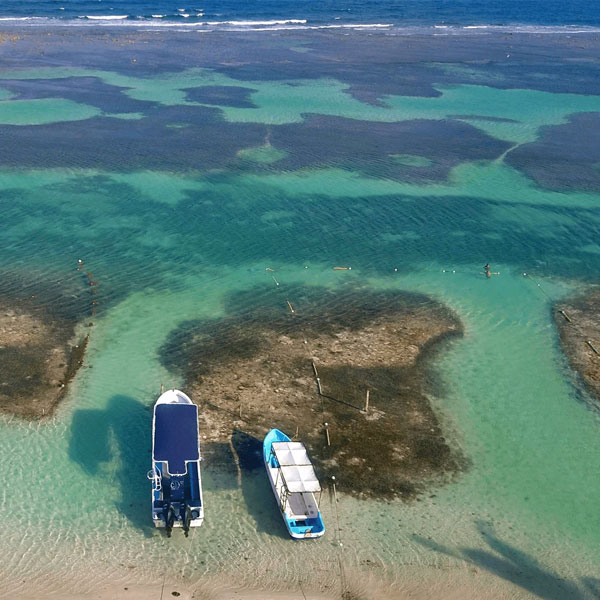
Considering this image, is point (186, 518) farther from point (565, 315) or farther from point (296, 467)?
point (565, 315)

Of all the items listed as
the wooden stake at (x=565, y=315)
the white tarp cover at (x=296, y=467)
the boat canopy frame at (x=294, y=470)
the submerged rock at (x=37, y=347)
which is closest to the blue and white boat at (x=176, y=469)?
the boat canopy frame at (x=294, y=470)

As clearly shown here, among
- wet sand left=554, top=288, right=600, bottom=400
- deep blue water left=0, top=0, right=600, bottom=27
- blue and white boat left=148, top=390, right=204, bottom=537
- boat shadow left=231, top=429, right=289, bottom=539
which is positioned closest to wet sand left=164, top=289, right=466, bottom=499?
boat shadow left=231, top=429, right=289, bottom=539

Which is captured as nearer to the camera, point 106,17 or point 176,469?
point 176,469

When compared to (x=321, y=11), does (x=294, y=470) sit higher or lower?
higher

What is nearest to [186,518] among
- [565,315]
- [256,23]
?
[565,315]

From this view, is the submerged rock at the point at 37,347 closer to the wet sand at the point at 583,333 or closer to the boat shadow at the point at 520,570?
the boat shadow at the point at 520,570

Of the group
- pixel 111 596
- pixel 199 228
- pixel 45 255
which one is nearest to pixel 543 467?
pixel 111 596

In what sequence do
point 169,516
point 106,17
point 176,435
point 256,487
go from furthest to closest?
point 106,17 → point 256,487 → point 176,435 → point 169,516

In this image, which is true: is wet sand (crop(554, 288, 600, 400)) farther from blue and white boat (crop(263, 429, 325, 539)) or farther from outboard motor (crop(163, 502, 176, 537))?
outboard motor (crop(163, 502, 176, 537))

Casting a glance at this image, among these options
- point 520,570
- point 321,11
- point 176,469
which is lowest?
point 321,11
